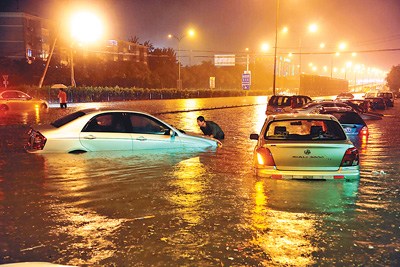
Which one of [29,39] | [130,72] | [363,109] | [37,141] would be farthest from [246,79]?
[37,141]

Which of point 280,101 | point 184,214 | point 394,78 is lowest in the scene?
point 184,214

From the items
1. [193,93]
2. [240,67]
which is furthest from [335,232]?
[240,67]

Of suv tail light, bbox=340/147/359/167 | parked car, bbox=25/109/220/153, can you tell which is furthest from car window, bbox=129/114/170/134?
suv tail light, bbox=340/147/359/167

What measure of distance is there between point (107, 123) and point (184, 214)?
4970mm

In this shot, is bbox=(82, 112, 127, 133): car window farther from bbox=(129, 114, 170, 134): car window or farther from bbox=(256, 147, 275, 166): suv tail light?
bbox=(256, 147, 275, 166): suv tail light

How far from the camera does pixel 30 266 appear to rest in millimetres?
2814

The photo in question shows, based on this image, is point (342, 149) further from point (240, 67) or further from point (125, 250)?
point (240, 67)

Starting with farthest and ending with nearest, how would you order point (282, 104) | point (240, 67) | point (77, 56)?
point (240, 67) < point (77, 56) < point (282, 104)

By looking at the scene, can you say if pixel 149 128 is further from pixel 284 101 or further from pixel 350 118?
pixel 284 101

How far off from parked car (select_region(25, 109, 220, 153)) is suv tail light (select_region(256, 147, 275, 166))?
4091 millimetres

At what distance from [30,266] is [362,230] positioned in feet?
15.1

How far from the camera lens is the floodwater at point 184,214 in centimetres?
502

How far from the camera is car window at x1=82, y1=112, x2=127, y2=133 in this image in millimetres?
10680

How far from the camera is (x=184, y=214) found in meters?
6.68
